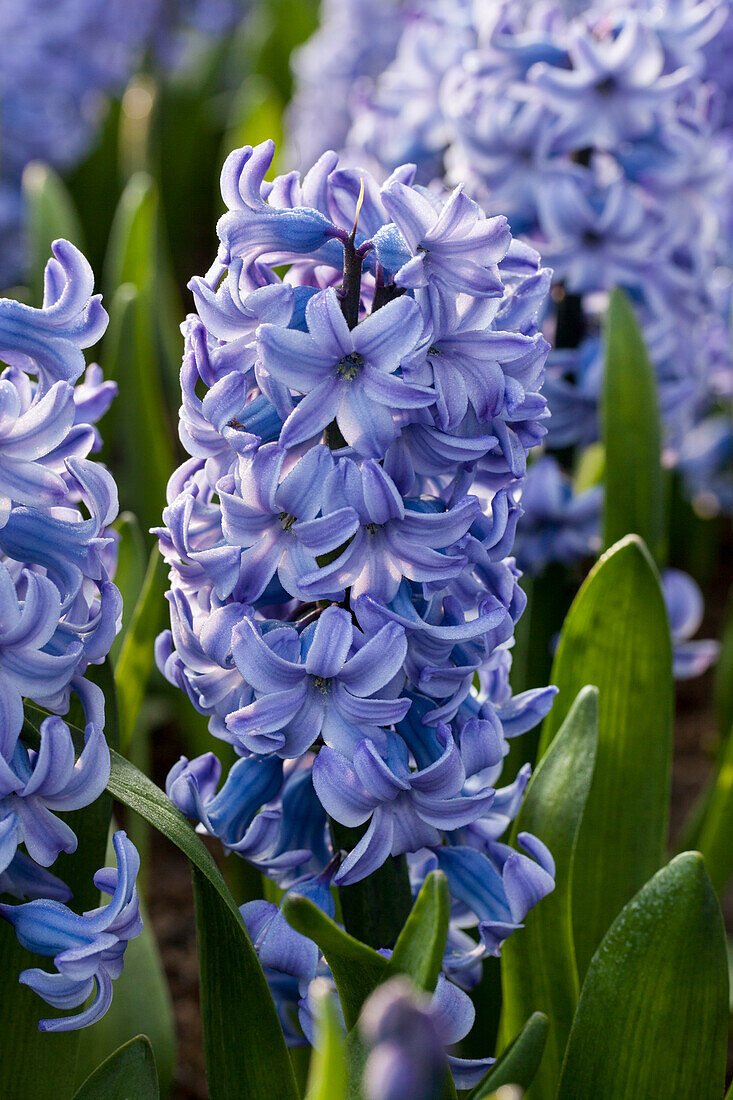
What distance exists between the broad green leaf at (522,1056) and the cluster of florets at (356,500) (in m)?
0.09

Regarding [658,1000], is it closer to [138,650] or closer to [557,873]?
[557,873]

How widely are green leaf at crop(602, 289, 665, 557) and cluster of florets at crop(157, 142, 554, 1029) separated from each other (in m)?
0.46

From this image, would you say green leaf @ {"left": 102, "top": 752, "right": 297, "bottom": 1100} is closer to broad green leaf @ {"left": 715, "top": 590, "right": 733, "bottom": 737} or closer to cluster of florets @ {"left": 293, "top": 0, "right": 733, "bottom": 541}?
cluster of florets @ {"left": 293, "top": 0, "right": 733, "bottom": 541}

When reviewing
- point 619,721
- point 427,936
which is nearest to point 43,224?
point 619,721

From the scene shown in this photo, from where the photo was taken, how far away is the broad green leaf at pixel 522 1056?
0.62 metres

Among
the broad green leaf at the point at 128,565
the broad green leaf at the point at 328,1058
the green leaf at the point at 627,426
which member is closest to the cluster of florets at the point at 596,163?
the green leaf at the point at 627,426

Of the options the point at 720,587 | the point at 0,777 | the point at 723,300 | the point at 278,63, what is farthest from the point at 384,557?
the point at 278,63

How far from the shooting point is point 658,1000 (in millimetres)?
704

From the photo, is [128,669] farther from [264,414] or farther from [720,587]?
[720,587]

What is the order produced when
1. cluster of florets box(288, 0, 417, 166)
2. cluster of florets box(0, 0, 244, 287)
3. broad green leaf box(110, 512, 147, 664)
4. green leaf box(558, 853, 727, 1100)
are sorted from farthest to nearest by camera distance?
cluster of florets box(0, 0, 244, 287), cluster of florets box(288, 0, 417, 166), broad green leaf box(110, 512, 147, 664), green leaf box(558, 853, 727, 1100)

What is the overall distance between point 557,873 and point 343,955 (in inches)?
8.8

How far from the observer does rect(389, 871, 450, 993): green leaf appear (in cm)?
58

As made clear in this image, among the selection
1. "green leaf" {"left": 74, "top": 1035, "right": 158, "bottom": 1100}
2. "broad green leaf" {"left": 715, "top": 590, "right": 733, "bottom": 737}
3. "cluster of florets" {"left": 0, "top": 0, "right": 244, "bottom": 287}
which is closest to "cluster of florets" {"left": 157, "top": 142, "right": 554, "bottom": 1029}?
"green leaf" {"left": 74, "top": 1035, "right": 158, "bottom": 1100}

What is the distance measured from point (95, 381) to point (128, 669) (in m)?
0.26
